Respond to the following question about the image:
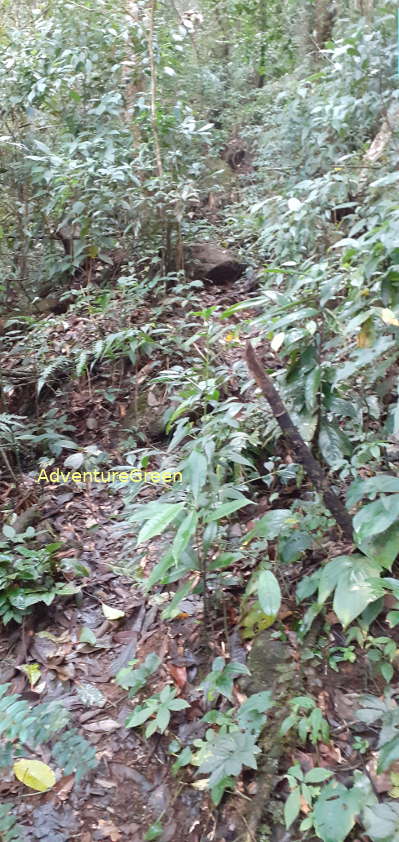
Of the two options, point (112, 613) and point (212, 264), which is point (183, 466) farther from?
point (212, 264)

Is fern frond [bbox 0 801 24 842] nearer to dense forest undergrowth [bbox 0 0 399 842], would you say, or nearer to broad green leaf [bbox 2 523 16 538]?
dense forest undergrowth [bbox 0 0 399 842]

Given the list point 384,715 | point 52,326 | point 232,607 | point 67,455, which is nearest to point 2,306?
point 52,326

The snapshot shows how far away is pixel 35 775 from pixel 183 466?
1328 mm

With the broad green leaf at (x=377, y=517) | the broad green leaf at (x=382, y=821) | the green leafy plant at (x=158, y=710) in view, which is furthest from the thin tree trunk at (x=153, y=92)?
the broad green leaf at (x=382, y=821)

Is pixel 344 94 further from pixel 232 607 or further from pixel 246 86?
pixel 246 86

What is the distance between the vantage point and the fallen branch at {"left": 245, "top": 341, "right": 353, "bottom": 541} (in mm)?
2148

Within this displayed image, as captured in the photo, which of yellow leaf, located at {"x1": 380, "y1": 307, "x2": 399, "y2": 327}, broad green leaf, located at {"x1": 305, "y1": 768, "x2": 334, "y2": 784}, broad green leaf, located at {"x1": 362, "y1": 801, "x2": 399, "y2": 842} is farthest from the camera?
broad green leaf, located at {"x1": 305, "y1": 768, "x2": 334, "y2": 784}

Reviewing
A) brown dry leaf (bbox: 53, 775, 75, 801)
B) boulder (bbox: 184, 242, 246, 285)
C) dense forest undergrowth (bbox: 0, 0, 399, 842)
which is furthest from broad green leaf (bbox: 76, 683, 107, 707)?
boulder (bbox: 184, 242, 246, 285)

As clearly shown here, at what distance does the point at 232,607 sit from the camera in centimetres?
272

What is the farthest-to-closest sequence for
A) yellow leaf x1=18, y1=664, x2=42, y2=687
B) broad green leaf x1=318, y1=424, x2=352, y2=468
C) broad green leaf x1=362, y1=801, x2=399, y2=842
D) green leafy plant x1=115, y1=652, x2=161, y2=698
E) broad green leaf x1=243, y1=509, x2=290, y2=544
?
yellow leaf x1=18, y1=664, x2=42, y2=687 < green leafy plant x1=115, y1=652, x2=161, y2=698 < broad green leaf x1=243, y1=509, x2=290, y2=544 < broad green leaf x1=318, y1=424, x2=352, y2=468 < broad green leaf x1=362, y1=801, x2=399, y2=842

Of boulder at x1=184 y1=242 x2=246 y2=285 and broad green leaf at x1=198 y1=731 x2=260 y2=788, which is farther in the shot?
boulder at x1=184 y1=242 x2=246 y2=285

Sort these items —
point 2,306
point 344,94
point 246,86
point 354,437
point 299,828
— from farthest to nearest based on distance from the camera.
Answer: point 246,86, point 2,306, point 344,94, point 354,437, point 299,828

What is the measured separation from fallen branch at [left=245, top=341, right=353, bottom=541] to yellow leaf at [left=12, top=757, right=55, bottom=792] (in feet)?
4.94

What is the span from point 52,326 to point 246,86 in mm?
6967
